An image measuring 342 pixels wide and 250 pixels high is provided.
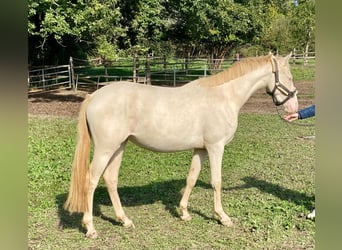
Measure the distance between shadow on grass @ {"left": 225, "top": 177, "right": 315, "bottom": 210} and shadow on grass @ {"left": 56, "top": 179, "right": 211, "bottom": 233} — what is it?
2.02 ft

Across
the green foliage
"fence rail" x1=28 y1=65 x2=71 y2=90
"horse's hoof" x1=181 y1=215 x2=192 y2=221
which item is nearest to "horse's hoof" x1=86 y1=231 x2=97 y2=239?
"horse's hoof" x1=181 y1=215 x2=192 y2=221

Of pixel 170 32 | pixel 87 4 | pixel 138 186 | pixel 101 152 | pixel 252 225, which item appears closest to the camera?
pixel 101 152

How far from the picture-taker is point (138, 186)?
16.5 ft

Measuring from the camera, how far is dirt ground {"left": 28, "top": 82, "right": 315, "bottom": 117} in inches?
452

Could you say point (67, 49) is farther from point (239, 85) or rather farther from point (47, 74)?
point (239, 85)

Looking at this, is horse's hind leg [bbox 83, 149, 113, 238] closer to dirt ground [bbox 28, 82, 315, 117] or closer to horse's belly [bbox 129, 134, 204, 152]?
horse's belly [bbox 129, 134, 204, 152]

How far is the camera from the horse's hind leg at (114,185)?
377 centimetres

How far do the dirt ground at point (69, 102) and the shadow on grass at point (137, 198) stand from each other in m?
6.60

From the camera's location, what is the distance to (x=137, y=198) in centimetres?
460

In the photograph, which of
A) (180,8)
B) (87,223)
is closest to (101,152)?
(87,223)

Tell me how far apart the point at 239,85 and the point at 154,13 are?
12.1 meters

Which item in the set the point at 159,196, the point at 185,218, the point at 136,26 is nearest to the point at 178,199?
the point at 159,196

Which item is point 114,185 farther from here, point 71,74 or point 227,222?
point 71,74
